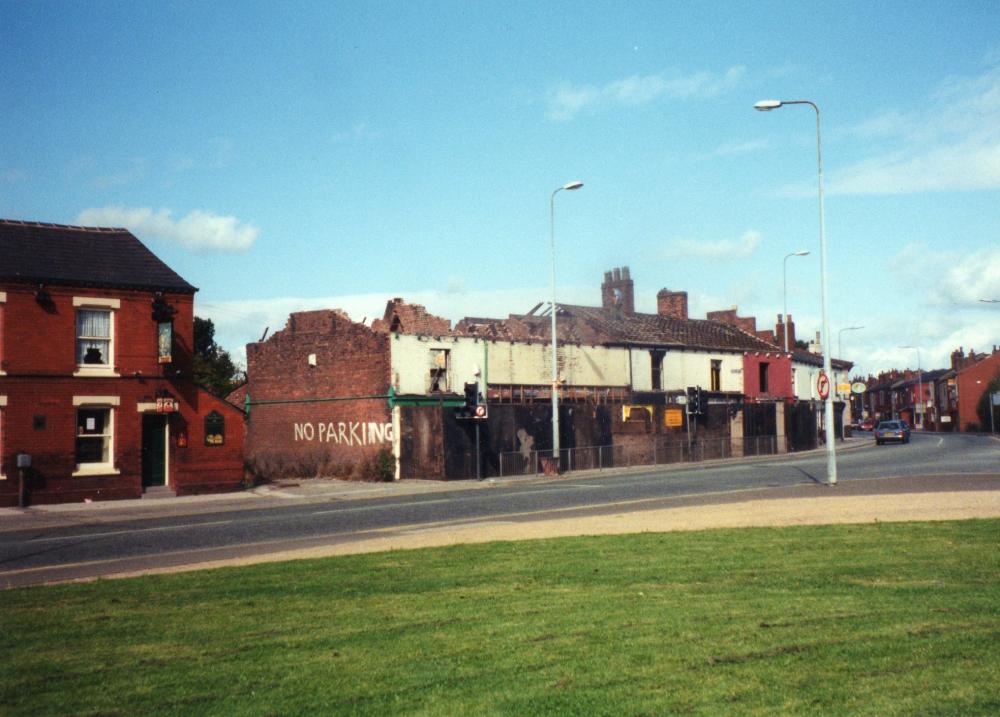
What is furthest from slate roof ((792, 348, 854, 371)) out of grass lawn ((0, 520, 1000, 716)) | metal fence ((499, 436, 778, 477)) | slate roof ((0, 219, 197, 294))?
grass lawn ((0, 520, 1000, 716))

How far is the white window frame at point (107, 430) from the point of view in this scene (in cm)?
2827

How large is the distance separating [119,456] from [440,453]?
12.1 meters

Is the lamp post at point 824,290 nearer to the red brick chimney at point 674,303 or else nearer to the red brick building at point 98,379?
the red brick building at point 98,379

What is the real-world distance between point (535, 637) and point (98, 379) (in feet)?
80.1

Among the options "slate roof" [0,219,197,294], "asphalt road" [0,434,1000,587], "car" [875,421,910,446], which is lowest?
"asphalt road" [0,434,1000,587]

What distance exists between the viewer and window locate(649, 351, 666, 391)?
52.7 m

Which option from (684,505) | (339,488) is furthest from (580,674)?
(339,488)

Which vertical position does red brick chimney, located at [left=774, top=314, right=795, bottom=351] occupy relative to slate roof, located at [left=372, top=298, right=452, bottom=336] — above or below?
above

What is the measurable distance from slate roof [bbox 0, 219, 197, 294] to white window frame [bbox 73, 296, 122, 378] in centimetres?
49

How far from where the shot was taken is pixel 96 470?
2848 centimetres

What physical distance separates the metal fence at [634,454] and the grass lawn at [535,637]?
26.9m

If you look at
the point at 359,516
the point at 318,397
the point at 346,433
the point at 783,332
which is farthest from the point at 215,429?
the point at 783,332

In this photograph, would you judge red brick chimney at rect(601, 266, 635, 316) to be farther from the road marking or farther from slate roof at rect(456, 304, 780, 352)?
the road marking

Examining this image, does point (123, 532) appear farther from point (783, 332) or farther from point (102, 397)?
point (783, 332)
